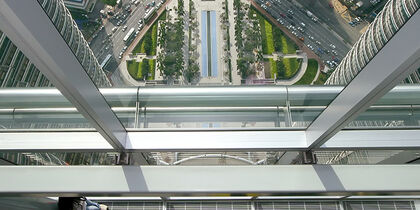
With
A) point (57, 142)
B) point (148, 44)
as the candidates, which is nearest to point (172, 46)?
point (148, 44)

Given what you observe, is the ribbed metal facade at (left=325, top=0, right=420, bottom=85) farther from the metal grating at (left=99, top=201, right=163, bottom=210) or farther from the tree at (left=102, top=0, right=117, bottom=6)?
the tree at (left=102, top=0, right=117, bottom=6)

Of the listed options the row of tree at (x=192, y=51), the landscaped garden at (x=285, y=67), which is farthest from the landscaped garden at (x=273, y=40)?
the row of tree at (x=192, y=51)

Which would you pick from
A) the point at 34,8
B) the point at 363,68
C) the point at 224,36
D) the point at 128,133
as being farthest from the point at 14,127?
the point at 224,36

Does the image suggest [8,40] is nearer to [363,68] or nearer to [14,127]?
[14,127]

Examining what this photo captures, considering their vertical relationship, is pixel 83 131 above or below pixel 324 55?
below

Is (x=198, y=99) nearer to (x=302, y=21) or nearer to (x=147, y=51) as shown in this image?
(x=147, y=51)

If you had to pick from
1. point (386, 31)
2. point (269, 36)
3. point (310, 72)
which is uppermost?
point (269, 36)

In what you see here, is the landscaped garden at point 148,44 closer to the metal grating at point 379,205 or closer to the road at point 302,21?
the road at point 302,21
